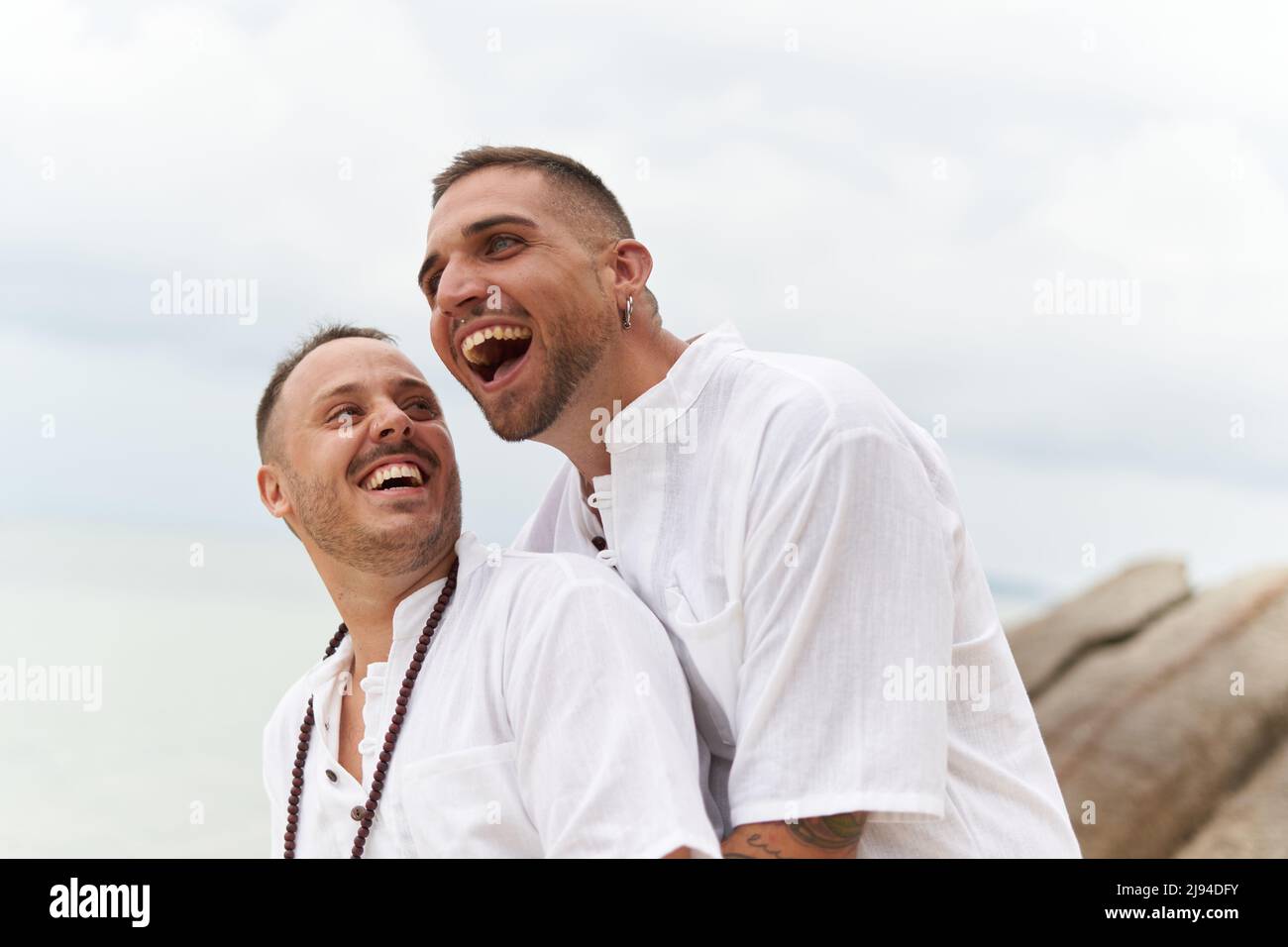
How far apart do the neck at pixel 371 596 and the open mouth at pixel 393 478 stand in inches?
6.2

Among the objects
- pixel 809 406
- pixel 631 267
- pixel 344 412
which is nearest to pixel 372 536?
pixel 344 412

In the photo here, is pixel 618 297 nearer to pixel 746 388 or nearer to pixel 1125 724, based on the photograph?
pixel 746 388

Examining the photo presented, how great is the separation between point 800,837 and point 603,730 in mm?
354

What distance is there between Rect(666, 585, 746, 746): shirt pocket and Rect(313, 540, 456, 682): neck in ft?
1.95

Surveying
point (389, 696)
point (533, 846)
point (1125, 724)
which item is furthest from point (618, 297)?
point (1125, 724)

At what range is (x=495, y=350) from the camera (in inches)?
104

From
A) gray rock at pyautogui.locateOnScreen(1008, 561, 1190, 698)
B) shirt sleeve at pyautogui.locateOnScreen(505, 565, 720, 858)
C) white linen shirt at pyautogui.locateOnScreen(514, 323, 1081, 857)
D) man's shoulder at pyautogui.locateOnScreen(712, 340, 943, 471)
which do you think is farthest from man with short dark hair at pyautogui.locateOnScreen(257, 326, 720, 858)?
gray rock at pyautogui.locateOnScreen(1008, 561, 1190, 698)

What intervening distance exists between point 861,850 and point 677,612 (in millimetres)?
514

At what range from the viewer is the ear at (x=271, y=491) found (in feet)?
8.94

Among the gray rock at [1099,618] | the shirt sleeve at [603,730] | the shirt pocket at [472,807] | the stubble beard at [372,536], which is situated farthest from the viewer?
the gray rock at [1099,618]

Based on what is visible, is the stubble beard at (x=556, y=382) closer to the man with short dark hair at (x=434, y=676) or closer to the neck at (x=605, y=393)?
the neck at (x=605, y=393)

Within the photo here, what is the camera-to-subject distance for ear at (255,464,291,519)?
2725 mm

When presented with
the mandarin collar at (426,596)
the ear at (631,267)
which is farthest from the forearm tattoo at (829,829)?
the ear at (631,267)

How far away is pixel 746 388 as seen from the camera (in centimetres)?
244
